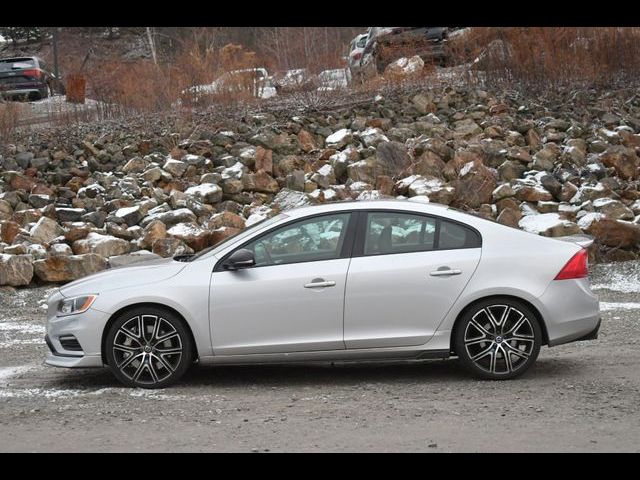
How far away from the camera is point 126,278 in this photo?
25.6ft

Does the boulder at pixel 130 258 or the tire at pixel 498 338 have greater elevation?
the tire at pixel 498 338

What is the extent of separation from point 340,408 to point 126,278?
2.12 m

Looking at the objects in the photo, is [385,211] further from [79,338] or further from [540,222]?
[540,222]

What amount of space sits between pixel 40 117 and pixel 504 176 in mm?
11305

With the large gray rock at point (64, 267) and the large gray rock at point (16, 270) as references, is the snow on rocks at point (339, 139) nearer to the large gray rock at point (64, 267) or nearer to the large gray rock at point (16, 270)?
the large gray rock at point (64, 267)

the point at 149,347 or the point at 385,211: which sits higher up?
the point at 385,211

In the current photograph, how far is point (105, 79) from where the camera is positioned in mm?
26312

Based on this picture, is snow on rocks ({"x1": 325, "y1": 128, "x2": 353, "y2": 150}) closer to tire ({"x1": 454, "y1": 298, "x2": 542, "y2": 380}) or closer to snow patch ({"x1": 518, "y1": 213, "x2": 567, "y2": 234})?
snow patch ({"x1": 518, "y1": 213, "x2": 567, "y2": 234})

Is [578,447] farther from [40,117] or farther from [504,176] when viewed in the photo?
[40,117]

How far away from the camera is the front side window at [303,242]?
25.5ft

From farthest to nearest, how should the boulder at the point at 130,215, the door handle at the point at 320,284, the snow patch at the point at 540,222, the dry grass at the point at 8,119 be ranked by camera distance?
the dry grass at the point at 8,119, the boulder at the point at 130,215, the snow patch at the point at 540,222, the door handle at the point at 320,284

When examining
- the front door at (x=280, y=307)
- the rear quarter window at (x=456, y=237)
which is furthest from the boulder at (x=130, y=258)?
the rear quarter window at (x=456, y=237)

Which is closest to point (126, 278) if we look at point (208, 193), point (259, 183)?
point (208, 193)
